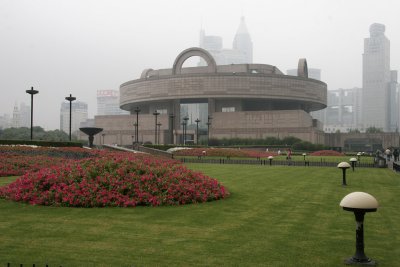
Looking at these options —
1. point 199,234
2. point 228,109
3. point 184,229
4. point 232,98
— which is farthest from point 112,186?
point 228,109

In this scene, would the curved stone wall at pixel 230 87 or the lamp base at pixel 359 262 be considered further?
the curved stone wall at pixel 230 87

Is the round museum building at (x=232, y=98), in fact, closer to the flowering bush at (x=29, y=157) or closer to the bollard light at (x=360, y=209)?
the flowering bush at (x=29, y=157)

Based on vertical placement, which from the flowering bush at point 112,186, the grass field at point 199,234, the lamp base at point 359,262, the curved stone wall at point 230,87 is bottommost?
the lamp base at point 359,262

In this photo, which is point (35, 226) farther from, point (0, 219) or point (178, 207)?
point (178, 207)

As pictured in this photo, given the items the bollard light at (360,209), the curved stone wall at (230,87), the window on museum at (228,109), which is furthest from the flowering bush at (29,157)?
the window on museum at (228,109)

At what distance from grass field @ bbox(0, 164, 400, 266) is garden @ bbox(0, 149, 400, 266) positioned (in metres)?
0.02

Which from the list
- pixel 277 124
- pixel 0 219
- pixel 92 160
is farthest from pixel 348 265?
pixel 277 124

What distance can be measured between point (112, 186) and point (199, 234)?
4.76m

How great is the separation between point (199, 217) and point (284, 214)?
2.16 meters

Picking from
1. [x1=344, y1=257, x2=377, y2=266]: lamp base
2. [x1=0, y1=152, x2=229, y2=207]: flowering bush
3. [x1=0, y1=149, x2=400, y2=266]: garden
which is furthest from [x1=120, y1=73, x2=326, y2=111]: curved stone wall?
[x1=344, y1=257, x2=377, y2=266]: lamp base

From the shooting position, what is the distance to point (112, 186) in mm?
12508

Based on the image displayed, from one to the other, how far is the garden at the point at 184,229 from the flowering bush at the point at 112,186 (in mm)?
51

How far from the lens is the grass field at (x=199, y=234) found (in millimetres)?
6883

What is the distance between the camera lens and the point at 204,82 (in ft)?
310
